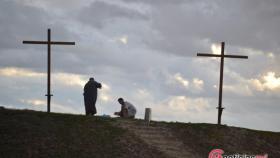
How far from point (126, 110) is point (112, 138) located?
Answer: 16.5 feet

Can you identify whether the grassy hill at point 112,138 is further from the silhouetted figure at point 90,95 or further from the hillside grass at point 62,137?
the silhouetted figure at point 90,95

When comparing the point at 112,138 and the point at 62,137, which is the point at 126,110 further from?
the point at 62,137

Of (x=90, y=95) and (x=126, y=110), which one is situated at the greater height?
(x=90, y=95)

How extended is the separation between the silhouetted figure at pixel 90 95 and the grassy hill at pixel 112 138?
2578mm

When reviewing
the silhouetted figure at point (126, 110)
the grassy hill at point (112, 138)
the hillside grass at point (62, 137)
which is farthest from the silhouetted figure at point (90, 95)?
the hillside grass at point (62, 137)

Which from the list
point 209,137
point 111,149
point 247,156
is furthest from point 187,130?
point 111,149

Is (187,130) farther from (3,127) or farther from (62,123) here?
(3,127)

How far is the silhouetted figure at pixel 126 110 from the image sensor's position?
1166 inches

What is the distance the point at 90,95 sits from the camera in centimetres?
2989

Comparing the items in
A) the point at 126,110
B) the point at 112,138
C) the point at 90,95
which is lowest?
the point at 112,138

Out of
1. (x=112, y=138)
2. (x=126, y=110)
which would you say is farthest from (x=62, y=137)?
(x=126, y=110)

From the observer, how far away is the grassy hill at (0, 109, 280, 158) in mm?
22973

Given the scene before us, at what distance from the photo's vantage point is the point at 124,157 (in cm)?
2303

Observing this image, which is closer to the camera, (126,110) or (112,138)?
(112,138)
